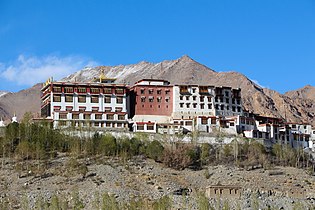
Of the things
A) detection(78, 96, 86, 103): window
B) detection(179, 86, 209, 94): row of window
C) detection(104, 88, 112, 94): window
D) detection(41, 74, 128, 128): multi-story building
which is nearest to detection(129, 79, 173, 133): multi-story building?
detection(179, 86, 209, 94): row of window

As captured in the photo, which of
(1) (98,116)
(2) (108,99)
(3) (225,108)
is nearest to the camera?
(1) (98,116)

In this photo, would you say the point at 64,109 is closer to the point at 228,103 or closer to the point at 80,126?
the point at 80,126

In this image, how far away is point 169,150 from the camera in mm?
87562

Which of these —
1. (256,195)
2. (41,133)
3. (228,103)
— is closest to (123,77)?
(228,103)

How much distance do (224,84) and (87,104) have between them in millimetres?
77417

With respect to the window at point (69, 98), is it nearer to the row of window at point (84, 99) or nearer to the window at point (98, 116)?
the row of window at point (84, 99)

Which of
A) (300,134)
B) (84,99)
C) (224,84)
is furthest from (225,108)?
(224,84)

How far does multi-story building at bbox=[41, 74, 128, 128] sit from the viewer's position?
95.1 m

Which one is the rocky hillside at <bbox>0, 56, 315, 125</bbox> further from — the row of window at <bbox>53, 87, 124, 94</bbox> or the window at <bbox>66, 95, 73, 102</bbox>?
the window at <bbox>66, 95, 73, 102</bbox>

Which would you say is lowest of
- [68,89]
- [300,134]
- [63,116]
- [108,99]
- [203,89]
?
[300,134]

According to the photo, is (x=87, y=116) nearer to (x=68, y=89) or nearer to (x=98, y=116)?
(x=98, y=116)

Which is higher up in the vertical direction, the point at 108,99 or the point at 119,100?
the point at 108,99

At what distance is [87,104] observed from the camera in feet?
320

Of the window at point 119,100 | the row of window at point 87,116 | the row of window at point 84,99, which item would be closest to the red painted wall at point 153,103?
the window at point 119,100
